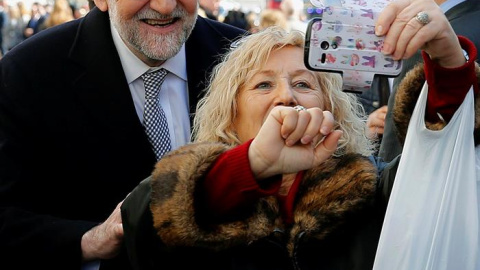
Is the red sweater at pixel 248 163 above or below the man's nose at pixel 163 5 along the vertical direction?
below

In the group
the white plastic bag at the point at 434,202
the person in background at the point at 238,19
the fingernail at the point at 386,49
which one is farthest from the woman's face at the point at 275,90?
the person in background at the point at 238,19

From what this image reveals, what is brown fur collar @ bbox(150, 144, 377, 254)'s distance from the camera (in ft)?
7.49

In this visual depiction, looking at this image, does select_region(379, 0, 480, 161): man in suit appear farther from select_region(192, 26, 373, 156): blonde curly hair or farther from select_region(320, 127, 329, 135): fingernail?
select_region(320, 127, 329, 135): fingernail

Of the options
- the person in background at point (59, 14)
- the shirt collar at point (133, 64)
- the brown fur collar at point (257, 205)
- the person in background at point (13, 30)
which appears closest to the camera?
the brown fur collar at point (257, 205)

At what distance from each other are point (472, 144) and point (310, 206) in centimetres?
46

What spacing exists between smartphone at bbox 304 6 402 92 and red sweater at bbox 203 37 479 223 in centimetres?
21

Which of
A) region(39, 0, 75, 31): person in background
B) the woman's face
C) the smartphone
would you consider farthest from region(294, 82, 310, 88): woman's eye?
region(39, 0, 75, 31): person in background

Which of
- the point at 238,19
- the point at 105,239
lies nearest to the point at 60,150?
the point at 105,239

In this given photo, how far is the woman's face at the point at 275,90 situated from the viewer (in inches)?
102

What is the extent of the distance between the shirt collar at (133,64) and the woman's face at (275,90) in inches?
27.6

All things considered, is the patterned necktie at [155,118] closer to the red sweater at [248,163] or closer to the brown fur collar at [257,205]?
the brown fur collar at [257,205]

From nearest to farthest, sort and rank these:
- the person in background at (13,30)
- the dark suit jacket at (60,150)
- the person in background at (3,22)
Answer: the dark suit jacket at (60,150) → the person in background at (13,30) → the person in background at (3,22)

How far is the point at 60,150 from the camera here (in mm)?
3131

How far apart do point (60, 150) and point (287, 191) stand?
101cm
